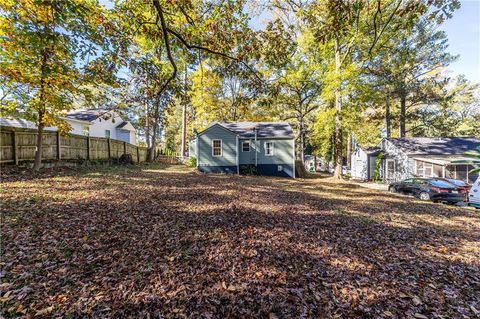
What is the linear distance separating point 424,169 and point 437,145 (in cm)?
310

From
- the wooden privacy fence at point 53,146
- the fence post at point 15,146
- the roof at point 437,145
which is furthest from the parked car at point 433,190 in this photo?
the fence post at point 15,146

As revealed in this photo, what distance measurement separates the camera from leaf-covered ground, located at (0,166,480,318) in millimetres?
2602

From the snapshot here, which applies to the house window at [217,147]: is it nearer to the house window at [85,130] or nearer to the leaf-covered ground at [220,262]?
the house window at [85,130]

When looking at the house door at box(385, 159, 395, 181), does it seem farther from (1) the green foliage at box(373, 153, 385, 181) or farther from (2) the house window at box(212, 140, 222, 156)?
(2) the house window at box(212, 140, 222, 156)

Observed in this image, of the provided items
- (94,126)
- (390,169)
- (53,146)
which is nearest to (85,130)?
(94,126)

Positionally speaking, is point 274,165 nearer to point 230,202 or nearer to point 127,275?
point 230,202

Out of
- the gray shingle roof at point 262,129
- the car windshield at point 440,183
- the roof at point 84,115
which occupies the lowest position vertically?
the car windshield at point 440,183

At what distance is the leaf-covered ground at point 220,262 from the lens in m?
2.60

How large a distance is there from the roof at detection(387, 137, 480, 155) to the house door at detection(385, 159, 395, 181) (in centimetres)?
202

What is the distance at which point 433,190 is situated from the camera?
11492 mm

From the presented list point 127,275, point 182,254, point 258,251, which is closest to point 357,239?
point 258,251

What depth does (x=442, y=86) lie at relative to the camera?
797 inches

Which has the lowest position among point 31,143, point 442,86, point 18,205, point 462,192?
point 462,192

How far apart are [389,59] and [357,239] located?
73.0ft
